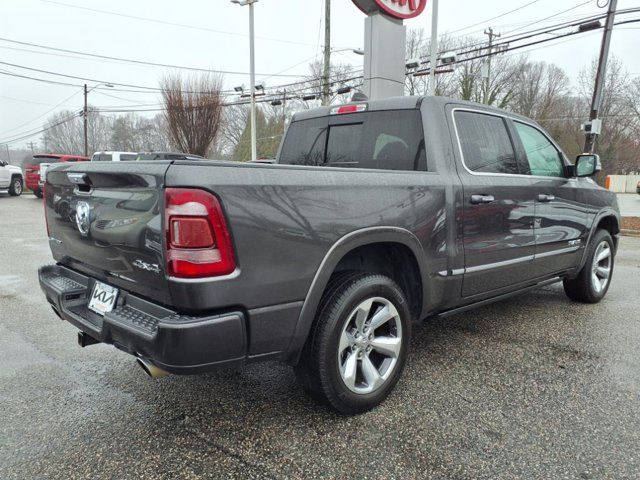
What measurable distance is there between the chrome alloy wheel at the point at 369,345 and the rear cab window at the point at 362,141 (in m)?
1.00

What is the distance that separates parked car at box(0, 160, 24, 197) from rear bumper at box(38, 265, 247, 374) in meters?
20.6

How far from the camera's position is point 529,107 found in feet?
123

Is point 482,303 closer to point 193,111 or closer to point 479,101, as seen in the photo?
point 193,111

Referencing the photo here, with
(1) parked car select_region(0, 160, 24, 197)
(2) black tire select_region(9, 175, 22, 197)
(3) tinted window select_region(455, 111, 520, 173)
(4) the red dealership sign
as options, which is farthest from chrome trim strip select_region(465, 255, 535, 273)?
(2) black tire select_region(9, 175, 22, 197)

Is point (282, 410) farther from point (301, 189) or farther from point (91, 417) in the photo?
point (301, 189)

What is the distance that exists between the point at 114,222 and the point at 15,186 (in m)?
21.5

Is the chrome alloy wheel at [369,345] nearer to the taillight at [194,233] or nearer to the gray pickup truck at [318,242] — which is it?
the gray pickup truck at [318,242]

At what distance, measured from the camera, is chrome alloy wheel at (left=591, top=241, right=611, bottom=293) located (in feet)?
15.2

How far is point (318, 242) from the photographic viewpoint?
2188mm

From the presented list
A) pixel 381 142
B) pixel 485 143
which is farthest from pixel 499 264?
pixel 381 142

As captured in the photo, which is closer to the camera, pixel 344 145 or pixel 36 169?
pixel 344 145

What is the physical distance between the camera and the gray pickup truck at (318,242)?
1.88 m

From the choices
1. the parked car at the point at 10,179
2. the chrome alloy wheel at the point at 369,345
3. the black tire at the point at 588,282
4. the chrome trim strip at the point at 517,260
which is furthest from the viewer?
the parked car at the point at 10,179

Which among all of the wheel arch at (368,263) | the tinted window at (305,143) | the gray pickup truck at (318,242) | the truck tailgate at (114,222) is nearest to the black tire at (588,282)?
the gray pickup truck at (318,242)
